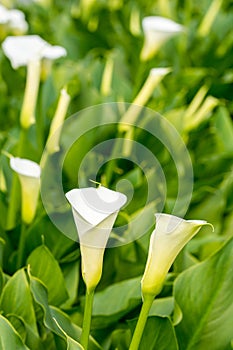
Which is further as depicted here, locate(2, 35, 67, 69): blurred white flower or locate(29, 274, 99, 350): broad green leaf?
locate(2, 35, 67, 69): blurred white flower

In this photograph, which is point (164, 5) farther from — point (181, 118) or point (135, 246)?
point (135, 246)

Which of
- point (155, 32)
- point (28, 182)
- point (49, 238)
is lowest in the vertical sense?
point (49, 238)

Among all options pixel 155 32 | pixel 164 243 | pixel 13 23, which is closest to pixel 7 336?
pixel 164 243

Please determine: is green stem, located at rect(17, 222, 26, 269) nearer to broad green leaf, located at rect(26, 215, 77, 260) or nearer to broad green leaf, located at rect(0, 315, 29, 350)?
broad green leaf, located at rect(26, 215, 77, 260)

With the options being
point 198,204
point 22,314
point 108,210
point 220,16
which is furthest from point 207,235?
point 220,16

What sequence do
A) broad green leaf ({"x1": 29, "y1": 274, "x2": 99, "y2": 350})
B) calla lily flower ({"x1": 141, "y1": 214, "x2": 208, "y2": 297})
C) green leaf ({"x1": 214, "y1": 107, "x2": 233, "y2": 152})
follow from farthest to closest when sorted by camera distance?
green leaf ({"x1": 214, "y1": 107, "x2": 233, "y2": 152}) < broad green leaf ({"x1": 29, "y1": 274, "x2": 99, "y2": 350}) < calla lily flower ({"x1": 141, "y1": 214, "x2": 208, "y2": 297})

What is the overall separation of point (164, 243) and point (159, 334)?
7.8 inches

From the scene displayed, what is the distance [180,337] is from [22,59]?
503 millimetres

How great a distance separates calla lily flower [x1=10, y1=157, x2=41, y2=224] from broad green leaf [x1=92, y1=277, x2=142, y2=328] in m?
0.15

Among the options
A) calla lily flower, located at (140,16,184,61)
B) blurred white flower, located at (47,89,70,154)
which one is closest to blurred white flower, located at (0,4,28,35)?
calla lily flower, located at (140,16,184,61)

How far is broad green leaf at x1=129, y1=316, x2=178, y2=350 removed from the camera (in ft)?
2.51

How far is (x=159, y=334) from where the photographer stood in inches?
30.5

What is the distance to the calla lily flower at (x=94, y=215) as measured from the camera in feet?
2.00

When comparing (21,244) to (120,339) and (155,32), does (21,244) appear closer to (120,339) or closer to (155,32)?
(120,339)
